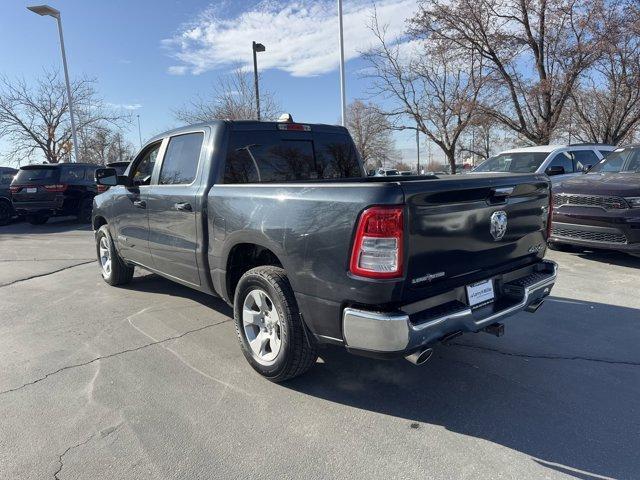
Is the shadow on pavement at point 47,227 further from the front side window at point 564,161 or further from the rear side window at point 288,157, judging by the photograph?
the front side window at point 564,161

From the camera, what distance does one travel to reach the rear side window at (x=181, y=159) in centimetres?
425

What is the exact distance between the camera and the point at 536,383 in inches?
133

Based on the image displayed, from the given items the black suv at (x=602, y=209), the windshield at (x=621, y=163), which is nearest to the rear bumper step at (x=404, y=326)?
the black suv at (x=602, y=209)

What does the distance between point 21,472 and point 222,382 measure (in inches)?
52.5

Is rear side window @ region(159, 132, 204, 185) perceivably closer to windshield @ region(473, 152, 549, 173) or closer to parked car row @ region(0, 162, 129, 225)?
windshield @ region(473, 152, 549, 173)

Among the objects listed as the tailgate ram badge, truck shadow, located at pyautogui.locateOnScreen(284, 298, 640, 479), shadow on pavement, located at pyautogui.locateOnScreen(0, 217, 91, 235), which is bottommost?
truck shadow, located at pyautogui.locateOnScreen(284, 298, 640, 479)

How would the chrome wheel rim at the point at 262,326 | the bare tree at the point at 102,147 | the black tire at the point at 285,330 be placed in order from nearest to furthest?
1. the black tire at the point at 285,330
2. the chrome wheel rim at the point at 262,326
3. the bare tree at the point at 102,147

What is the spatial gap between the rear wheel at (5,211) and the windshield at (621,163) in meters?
16.1

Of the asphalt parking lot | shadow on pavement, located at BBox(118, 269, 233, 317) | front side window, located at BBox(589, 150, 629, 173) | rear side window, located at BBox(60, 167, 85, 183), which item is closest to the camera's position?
the asphalt parking lot

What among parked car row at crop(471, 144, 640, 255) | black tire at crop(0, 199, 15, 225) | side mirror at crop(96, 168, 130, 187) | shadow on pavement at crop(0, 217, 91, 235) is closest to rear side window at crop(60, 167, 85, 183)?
shadow on pavement at crop(0, 217, 91, 235)

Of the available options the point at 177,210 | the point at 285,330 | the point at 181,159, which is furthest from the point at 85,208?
the point at 285,330

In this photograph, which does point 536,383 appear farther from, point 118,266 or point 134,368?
point 118,266

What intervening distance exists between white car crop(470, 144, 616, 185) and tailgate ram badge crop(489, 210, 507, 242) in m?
6.55

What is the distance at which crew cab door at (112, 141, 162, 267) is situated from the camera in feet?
16.5
